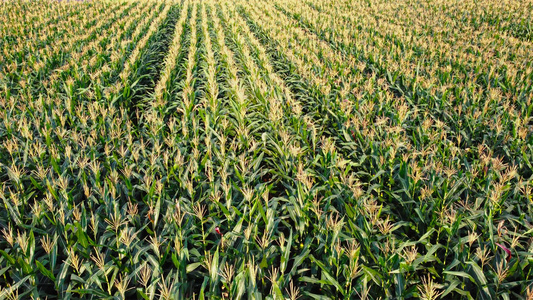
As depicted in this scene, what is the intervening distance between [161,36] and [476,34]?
9.09m

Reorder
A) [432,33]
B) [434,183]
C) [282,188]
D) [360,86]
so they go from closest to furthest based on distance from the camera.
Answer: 1. [434,183]
2. [282,188]
3. [360,86]
4. [432,33]

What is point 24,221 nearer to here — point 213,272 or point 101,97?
point 213,272

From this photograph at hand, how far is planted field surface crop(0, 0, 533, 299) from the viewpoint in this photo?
2.07m

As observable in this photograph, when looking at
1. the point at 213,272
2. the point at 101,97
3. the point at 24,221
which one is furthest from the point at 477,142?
the point at 101,97

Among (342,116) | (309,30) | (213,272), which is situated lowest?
(309,30)

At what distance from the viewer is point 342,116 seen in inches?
169

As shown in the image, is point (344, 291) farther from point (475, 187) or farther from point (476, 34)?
point (476, 34)

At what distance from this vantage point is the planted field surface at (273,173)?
2066 millimetres

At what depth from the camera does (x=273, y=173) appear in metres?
3.68

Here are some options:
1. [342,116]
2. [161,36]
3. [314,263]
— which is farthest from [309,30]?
[314,263]

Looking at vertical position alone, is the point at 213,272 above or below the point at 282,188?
above

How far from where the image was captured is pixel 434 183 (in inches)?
110

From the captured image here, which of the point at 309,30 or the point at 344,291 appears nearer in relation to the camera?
the point at 344,291

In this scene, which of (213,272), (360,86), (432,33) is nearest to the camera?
(213,272)
